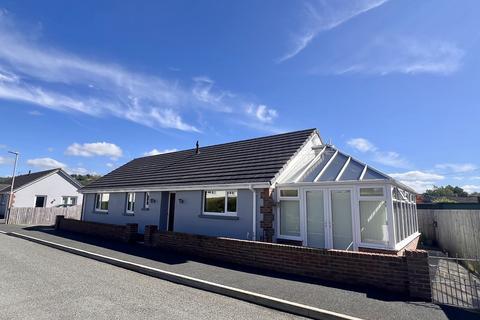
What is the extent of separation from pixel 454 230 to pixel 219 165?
11.4 metres

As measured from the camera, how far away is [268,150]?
14680mm

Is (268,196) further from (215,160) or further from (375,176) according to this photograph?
(215,160)

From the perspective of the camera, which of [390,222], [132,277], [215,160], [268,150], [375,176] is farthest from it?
[215,160]

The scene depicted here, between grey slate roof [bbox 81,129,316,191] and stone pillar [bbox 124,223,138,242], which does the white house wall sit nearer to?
grey slate roof [bbox 81,129,316,191]

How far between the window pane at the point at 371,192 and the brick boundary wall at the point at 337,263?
2960 mm

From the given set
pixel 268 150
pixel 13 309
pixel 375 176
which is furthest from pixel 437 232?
pixel 13 309

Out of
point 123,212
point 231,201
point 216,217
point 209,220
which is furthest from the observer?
point 123,212

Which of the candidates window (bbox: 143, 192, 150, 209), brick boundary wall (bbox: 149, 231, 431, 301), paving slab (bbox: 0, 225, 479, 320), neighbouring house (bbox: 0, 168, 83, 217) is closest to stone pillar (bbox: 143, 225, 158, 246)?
paving slab (bbox: 0, 225, 479, 320)

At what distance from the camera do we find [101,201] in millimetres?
20594

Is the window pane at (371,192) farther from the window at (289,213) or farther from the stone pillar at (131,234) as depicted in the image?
the stone pillar at (131,234)

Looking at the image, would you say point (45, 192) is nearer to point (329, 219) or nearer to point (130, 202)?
point (130, 202)

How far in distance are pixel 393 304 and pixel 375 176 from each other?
17.1 feet

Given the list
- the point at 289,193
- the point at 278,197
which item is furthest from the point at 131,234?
the point at 289,193

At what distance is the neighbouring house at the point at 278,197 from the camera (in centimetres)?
985
